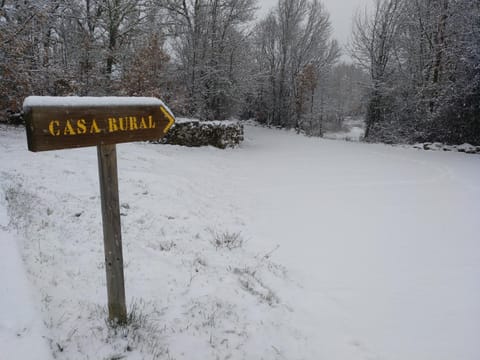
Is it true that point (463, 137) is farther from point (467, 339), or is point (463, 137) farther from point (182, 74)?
point (182, 74)

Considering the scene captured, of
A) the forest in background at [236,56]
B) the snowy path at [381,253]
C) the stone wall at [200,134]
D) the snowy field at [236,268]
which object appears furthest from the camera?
the stone wall at [200,134]

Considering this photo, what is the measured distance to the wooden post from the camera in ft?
6.54

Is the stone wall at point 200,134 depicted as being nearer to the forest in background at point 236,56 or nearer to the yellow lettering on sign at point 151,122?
the forest in background at point 236,56

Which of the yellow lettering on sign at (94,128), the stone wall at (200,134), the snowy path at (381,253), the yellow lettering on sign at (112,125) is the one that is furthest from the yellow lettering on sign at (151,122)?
the stone wall at (200,134)

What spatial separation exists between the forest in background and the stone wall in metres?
1.96

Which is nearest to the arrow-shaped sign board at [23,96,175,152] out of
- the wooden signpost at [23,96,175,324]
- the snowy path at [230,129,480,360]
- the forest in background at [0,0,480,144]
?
the wooden signpost at [23,96,175,324]

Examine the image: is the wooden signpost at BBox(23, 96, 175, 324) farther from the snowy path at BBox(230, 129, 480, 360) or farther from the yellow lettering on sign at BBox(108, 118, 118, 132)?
the snowy path at BBox(230, 129, 480, 360)

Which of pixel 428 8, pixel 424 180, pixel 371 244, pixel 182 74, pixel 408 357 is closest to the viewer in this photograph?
pixel 408 357

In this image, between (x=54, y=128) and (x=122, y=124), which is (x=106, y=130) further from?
(x=54, y=128)

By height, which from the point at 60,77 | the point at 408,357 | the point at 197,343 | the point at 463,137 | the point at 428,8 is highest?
the point at 428,8

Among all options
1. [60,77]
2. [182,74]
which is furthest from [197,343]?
[182,74]

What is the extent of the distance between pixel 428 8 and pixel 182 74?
13664 millimetres

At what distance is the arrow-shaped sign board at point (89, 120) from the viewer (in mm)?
1646

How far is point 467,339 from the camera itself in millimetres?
2652
